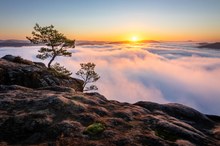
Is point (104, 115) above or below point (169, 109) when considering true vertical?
above

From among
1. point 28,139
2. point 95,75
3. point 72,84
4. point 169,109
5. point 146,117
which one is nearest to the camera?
point 28,139

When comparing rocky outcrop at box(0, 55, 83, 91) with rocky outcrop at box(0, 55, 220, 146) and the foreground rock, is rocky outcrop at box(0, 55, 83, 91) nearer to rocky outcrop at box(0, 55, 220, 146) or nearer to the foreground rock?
rocky outcrop at box(0, 55, 220, 146)

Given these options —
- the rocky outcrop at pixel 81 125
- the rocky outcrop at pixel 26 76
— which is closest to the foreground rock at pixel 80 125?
the rocky outcrop at pixel 81 125

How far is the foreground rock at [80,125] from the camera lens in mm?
18172

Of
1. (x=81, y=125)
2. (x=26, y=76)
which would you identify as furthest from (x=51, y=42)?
(x=81, y=125)

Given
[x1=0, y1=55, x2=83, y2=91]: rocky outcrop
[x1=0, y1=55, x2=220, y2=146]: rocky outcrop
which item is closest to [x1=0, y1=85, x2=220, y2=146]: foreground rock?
[x1=0, y1=55, x2=220, y2=146]: rocky outcrop

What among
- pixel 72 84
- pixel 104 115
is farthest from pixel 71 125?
pixel 72 84

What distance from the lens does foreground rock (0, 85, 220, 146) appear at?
18.2 metres

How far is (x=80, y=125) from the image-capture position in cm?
1998

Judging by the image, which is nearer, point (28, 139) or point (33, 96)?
point (28, 139)

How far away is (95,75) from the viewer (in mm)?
73062

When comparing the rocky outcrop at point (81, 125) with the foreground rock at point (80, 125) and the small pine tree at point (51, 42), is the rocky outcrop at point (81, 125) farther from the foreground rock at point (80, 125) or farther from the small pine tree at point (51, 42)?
the small pine tree at point (51, 42)

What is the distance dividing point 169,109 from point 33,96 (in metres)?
17.5

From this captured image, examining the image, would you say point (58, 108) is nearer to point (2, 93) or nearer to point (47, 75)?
point (2, 93)
